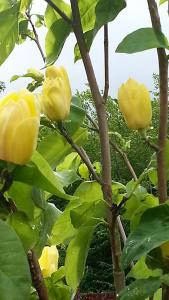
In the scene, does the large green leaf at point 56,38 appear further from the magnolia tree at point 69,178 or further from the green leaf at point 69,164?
the green leaf at point 69,164

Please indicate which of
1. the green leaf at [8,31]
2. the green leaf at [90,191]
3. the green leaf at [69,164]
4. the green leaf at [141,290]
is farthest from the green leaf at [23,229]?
the green leaf at [69,164]

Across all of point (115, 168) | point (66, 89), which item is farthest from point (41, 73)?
point (115, 168)

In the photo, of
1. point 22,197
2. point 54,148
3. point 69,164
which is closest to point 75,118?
point 54,148

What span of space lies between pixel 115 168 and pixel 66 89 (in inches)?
250

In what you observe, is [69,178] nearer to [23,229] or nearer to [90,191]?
[90,191]

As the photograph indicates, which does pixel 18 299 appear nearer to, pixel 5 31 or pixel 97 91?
pixel 97 91

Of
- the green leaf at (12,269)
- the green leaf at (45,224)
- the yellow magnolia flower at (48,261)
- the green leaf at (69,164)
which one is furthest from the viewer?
the green leaf at (69,164)

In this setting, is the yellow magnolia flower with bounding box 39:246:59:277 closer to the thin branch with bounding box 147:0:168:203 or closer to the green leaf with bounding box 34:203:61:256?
the green leaf with bounding box 34:203:61:256

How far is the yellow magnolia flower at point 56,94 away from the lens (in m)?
0.67

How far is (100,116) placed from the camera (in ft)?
2.39

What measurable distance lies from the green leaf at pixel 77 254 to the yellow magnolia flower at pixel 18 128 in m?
0.22

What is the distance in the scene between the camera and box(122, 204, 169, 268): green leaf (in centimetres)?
58

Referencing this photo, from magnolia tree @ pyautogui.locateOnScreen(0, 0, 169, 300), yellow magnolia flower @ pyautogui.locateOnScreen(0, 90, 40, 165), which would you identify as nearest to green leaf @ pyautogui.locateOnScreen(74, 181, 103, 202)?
magnolia tree @ pyautogui.locateOnScreen(0, 0, 169, 300)

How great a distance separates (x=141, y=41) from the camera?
26.3 inches
